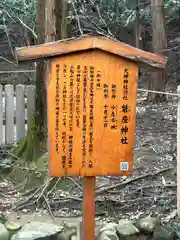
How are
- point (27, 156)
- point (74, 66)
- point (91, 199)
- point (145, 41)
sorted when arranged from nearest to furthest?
1. point (74, 66)
2. point (91, 199)
3. point (27, 156)
4. point (145, 41)

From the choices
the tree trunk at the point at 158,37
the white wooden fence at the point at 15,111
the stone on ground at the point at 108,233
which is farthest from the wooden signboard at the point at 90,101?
the tree trunk at the point at 158,37

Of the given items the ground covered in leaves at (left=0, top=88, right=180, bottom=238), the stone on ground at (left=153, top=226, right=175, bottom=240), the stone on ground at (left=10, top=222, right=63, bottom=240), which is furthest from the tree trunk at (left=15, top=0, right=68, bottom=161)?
the stone on ground at (left=153, top=226, right=175, bottom=240)

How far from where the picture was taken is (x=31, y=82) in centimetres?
1476

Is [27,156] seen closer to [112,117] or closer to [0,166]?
[0,166]

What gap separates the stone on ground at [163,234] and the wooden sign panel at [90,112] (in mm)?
1282

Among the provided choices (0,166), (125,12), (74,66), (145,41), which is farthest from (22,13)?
(74,66)

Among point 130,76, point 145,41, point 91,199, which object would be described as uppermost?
point 145,41

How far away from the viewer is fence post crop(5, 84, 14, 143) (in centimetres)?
765

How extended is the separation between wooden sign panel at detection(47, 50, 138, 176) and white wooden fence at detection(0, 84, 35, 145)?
424 centimetres

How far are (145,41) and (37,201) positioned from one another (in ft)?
43.4

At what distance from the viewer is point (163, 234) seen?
14.4 feet

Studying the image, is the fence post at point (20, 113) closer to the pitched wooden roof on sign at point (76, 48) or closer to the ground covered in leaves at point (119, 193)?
the ground covered in leaves at point (119, 193)

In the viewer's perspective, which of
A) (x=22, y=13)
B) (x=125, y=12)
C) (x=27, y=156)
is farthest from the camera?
(x=125, y=12)

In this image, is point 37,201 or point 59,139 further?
point 37,201
